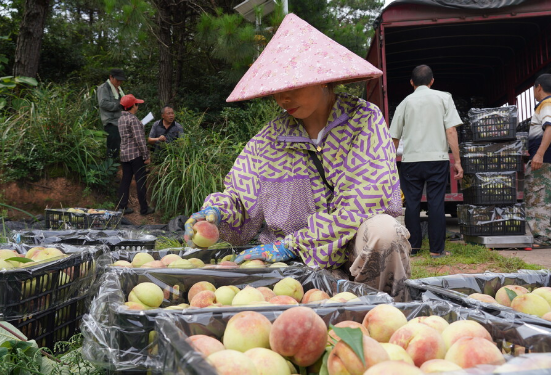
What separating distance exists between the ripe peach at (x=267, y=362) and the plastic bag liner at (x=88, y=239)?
165cm

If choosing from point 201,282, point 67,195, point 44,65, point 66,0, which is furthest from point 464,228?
point 66,0

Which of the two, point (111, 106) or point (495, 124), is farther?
point (111, 106)

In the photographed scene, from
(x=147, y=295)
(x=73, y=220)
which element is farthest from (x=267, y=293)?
(x=73, y=220)

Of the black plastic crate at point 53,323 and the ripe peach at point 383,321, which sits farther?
the black plastic crate at point 53,323

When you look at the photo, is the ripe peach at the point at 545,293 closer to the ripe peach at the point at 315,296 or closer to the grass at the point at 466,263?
the ripe peach at the point at 315,296

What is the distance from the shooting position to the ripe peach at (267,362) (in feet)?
2.89

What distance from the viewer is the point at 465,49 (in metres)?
7.91

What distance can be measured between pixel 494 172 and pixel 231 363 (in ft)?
16.7

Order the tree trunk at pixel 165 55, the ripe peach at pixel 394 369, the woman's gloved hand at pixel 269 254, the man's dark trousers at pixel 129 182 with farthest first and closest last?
the tree trunk at pixel 165 55 < the man's dark trousers at pixel 129 182 < the woman's gloved hand at pixel 269 254 < the ripe peach at pixel 394 369

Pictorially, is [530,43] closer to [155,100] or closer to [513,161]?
[513,161]

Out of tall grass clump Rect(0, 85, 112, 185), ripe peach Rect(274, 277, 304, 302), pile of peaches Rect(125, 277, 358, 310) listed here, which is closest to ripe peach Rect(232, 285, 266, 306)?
pile of peaches Rect(125, 277, 358, 310)

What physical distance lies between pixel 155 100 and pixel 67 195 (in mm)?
4072

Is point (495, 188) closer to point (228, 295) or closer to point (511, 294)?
point (511, 294)

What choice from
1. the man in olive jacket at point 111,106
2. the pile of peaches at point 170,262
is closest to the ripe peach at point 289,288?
the pile of peaches at point 170,262
